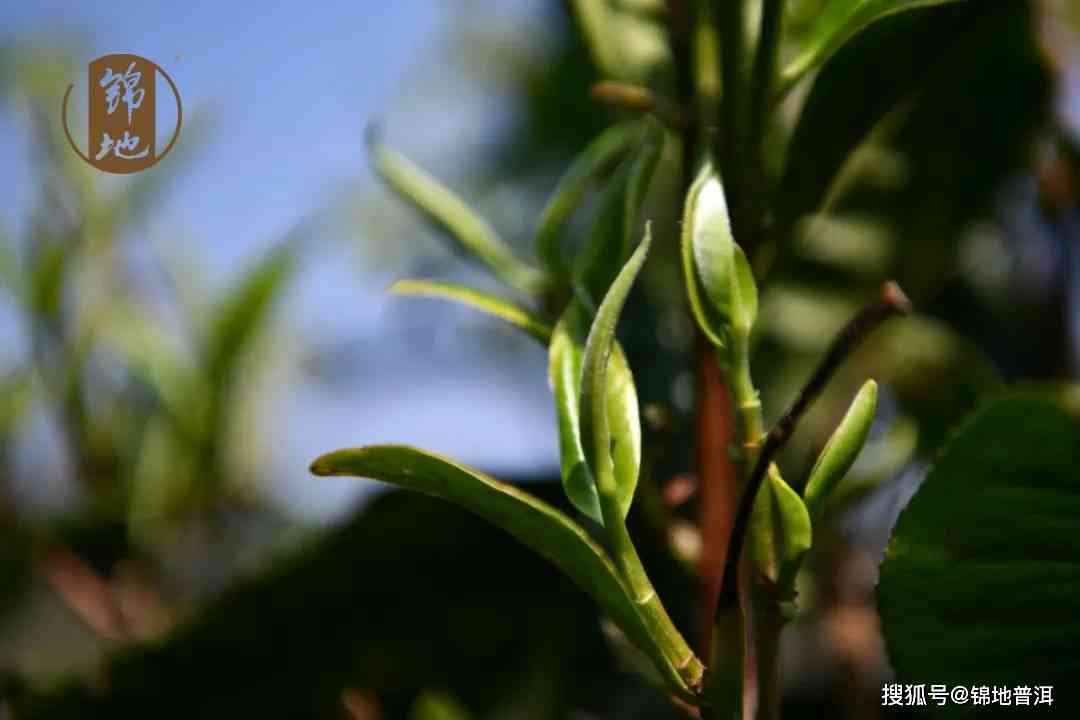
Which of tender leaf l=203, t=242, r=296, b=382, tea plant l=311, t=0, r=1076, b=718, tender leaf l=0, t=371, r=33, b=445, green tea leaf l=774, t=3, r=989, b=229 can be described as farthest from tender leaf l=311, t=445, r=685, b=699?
tender leaf l=0, t=371, r=33, b=445

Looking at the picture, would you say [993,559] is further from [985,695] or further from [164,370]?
[164,370]

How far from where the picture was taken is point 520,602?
38 cm

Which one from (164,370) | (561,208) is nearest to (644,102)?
(561,208)

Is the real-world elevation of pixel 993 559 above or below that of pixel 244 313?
below

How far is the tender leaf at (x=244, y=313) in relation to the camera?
0.43 meters

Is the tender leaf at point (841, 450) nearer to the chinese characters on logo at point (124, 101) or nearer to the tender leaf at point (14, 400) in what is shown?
the chinese characters on logo at point (124, 101)

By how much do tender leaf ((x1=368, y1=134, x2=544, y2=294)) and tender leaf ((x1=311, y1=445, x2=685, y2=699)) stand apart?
0.09m

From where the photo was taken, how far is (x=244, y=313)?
435 millimetres

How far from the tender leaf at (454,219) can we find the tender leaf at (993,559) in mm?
103

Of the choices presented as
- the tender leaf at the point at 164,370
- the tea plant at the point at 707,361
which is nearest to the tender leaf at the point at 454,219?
the tea plant at the point at 707,361

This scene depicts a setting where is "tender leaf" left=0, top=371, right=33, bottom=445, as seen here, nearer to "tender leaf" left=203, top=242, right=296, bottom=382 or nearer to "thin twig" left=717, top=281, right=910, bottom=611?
"tender leaf" left=203, top=242, right=296, bottom=382

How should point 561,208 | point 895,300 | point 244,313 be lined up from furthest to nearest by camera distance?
point 244,313
point 561,208
point 895,300

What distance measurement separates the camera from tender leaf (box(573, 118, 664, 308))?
8.8 inches

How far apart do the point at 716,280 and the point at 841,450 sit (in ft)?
0.12
